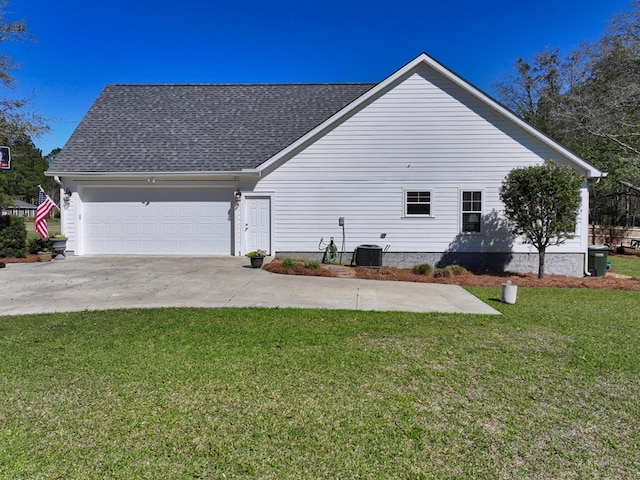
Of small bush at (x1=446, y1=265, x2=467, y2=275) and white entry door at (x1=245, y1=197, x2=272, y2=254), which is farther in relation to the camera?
white entry door at (x1=245, y1=197, x2=272, y2=254)

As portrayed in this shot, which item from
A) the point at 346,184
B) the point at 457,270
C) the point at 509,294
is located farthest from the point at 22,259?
the point at 509,294

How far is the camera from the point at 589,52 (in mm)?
25312

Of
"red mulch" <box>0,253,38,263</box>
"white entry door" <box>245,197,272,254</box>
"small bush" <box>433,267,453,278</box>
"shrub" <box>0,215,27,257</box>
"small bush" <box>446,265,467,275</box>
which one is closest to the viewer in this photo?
"small bush" <box>433,267,453,278</box>

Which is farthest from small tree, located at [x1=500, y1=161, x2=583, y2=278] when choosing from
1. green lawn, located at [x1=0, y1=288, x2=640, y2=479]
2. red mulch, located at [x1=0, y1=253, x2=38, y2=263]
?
red mulch, located at [x1=0, y1=253, x2=38, y2=263]

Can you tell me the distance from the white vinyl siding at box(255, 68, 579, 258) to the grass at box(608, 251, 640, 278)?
2.72 meters

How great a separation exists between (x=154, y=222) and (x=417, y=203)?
29.7 feet

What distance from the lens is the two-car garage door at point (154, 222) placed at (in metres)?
13.7

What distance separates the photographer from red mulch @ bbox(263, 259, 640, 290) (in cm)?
1037

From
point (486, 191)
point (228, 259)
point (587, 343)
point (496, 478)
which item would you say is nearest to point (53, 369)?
point (496, 478)

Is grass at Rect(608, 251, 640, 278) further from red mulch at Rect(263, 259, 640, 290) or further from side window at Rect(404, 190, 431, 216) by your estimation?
side window at Rect(404, 190, 431, 216)

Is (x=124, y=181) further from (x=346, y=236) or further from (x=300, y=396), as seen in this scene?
(x=300, y=396)

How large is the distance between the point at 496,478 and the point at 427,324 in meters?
3.59

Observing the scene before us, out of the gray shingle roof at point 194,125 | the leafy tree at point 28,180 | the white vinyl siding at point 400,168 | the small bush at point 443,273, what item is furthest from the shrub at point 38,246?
the leafy tree at point 28,180

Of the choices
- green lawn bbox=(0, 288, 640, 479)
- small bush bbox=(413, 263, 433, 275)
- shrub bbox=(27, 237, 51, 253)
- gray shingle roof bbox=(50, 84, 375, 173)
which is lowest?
green lawn bbox=(0, 288, 640, 479)
